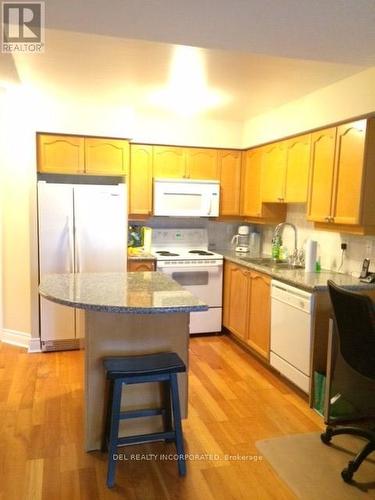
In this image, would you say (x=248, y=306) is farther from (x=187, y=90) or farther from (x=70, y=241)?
(x=187, y=90)

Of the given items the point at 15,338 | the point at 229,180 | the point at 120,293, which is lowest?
the point at 15,338

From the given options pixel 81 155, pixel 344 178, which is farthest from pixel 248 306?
pixel 81 155

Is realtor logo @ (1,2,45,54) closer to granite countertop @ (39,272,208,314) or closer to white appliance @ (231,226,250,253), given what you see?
granite countertop @ (39,272,208,314)

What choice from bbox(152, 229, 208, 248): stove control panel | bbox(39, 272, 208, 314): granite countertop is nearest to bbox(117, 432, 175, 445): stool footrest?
bbox(39, 272, 208, 314): granite countertop

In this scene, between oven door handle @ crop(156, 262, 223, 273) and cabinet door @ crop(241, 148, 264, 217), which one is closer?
oven door handle @ crop(156, 262, 223, 273)

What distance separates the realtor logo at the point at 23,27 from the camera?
69.7 inches

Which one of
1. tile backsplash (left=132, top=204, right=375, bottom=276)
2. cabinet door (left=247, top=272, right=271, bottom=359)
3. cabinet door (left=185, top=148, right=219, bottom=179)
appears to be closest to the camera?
tile backsplash (left=132, top=204, right=375, bottom=276)

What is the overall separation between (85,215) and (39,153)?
0.75 metres

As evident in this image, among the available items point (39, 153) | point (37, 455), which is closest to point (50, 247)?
point (39, 153)

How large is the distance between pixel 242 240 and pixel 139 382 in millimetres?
3052

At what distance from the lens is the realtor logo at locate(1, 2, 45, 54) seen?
1770 millimetres

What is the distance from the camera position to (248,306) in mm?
3859

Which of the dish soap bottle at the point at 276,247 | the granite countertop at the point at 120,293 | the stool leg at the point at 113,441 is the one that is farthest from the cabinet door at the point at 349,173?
the stool leg at the point at 113,441

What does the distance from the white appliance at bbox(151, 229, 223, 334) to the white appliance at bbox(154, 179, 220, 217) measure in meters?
0.44
